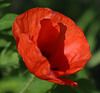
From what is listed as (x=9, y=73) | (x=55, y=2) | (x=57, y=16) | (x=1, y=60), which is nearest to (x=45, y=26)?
(x=57, y=16)

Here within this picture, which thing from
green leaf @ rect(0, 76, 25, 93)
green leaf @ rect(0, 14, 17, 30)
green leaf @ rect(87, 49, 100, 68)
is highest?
green leaf @ rect(0, 14, 17, 30)

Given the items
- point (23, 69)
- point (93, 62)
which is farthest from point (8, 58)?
point (93, 62)

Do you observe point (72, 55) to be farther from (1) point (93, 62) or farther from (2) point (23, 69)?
(1) point (93, 62)

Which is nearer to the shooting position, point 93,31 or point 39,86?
point 39,86

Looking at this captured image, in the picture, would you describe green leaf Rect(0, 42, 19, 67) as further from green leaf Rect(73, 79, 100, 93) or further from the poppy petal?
green leaf Rect(73, 79, 100, 93)

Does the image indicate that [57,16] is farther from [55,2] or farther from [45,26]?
[55,2]

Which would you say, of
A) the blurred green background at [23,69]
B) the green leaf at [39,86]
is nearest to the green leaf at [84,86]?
the blurred green background at [23,69]

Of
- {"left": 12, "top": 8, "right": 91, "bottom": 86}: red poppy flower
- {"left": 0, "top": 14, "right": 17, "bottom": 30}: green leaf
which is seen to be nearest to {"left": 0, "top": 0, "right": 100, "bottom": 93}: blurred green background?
{"left": 0, "top": 14, "right": 17, "bottom": 30}: green leaf
